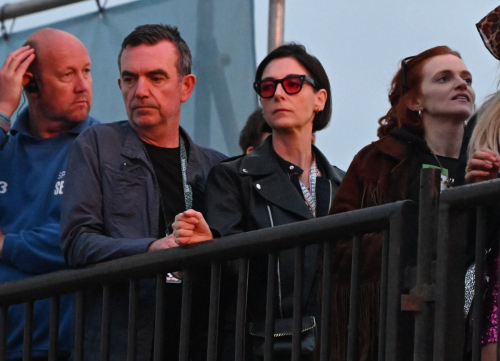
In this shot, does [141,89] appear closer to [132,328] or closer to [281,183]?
[281,183]

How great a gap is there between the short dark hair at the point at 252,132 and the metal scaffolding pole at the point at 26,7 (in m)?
1.57

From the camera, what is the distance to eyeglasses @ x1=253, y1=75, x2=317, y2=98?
459cm

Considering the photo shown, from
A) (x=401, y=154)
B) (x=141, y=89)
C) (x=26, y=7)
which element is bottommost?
(x=401, y=154)

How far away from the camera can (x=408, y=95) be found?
453 centimetres

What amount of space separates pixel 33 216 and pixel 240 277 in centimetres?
140

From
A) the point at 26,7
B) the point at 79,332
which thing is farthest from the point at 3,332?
the point at 26,7

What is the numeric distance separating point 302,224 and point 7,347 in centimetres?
156

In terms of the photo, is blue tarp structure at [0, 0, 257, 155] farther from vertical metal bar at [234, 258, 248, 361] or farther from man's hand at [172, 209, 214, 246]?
vertical metal bar at [234, 258, 248, 361]

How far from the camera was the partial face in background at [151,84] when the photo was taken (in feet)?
14.6

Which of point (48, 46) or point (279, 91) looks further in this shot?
point (48, 46)

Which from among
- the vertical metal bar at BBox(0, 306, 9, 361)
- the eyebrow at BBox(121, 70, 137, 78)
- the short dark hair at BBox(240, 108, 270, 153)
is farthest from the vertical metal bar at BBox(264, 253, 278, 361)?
the short dark hair at BBox(240, 108, 270, 153)

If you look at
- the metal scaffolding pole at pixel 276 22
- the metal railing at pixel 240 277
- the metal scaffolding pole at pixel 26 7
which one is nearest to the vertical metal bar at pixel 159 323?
the metal railing at pixel 240 277

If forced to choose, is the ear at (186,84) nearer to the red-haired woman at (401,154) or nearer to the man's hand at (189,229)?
the red-haired woman at (401,154)

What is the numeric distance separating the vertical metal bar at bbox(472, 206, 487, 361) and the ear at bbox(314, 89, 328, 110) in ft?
6.26
